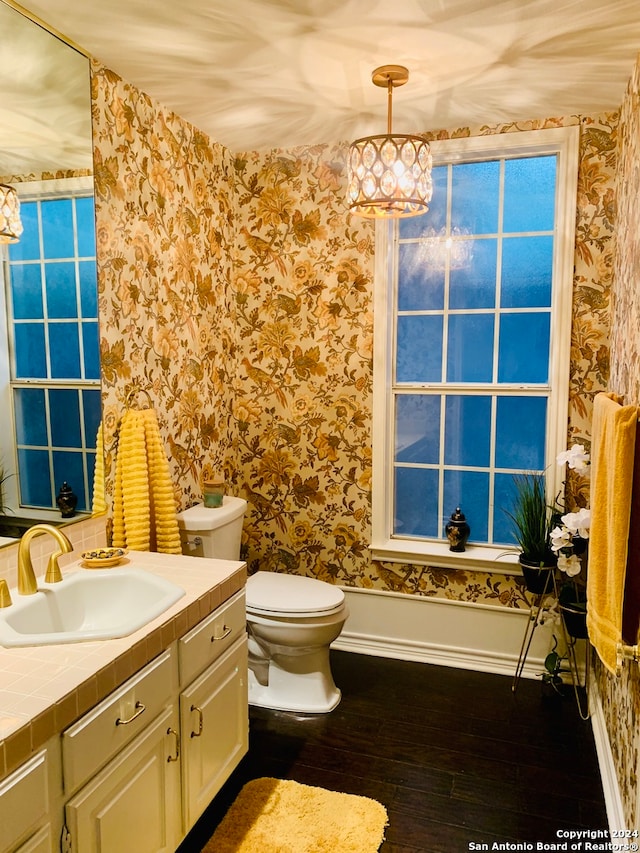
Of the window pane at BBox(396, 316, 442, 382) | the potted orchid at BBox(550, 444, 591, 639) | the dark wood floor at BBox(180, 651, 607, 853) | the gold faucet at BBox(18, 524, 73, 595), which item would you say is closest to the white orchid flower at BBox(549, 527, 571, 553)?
the potted orchid at BBox(550, 444, 591, 639)

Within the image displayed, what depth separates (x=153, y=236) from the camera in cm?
269

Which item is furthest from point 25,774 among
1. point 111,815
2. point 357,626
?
point 357,626

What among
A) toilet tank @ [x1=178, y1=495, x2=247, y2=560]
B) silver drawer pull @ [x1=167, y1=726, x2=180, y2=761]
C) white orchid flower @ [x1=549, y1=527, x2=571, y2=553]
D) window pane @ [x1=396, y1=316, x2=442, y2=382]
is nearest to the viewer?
silver drawer pull @ [x1=167, y1=726, x2=180, y2=761]

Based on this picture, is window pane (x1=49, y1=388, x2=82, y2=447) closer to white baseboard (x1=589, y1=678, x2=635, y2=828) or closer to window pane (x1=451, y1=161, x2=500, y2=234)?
window pane (x1=451, y1=161, x2=500, y2=234)

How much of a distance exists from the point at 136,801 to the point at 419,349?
2310 mm

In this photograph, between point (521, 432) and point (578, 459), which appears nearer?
point (578, 459)

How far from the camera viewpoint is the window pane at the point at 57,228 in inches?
81.9

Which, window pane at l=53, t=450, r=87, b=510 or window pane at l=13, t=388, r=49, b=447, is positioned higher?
window pane at l=13, t=388, r=49, b=447

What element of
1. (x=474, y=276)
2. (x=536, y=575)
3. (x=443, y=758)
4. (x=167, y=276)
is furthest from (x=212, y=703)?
(x=474, y=276)

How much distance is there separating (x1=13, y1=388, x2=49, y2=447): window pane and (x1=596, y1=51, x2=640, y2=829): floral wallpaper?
1.84 meters

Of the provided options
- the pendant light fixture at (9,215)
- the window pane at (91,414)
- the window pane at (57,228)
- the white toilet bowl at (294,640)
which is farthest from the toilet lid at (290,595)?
the pendant light fixture at (9,215)

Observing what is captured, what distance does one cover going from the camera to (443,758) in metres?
2.46

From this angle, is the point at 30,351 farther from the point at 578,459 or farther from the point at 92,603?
the point at 578,459

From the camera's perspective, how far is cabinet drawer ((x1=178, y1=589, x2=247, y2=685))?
1842mm
